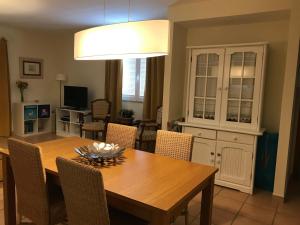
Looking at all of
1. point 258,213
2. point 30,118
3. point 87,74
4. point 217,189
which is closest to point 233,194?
point 217,189

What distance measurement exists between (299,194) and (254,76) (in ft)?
5.38

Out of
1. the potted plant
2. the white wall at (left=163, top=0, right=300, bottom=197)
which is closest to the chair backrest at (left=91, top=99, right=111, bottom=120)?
the potted plant

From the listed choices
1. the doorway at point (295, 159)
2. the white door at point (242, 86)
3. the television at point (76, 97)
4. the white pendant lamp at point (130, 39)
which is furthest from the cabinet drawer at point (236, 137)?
the television at point (76, 97)

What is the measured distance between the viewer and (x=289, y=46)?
291cm

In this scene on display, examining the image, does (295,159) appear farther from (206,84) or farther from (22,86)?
(22,86)

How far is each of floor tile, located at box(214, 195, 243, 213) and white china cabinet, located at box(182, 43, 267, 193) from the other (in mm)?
319

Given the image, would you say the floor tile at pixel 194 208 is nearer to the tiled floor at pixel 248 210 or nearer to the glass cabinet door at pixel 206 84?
the tiled floor at pixel 248 210

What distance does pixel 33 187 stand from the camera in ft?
6.23

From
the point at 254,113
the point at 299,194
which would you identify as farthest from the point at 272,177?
the point at 254,113

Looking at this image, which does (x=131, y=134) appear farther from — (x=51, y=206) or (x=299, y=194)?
(x=299, y=194)

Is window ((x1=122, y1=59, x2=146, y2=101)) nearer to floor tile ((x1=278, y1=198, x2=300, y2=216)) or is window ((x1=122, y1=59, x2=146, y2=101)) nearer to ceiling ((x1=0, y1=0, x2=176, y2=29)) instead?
ceiling ((x1=0, y1=0, x2=176, y2=29))

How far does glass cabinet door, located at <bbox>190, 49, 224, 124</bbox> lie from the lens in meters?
3.42

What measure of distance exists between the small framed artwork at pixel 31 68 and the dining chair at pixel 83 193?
4871mm

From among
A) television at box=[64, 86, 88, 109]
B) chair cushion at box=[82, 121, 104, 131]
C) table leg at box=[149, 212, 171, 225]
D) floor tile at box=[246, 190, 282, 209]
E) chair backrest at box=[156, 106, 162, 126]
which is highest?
television at box=[64, 86, 88, 109]
